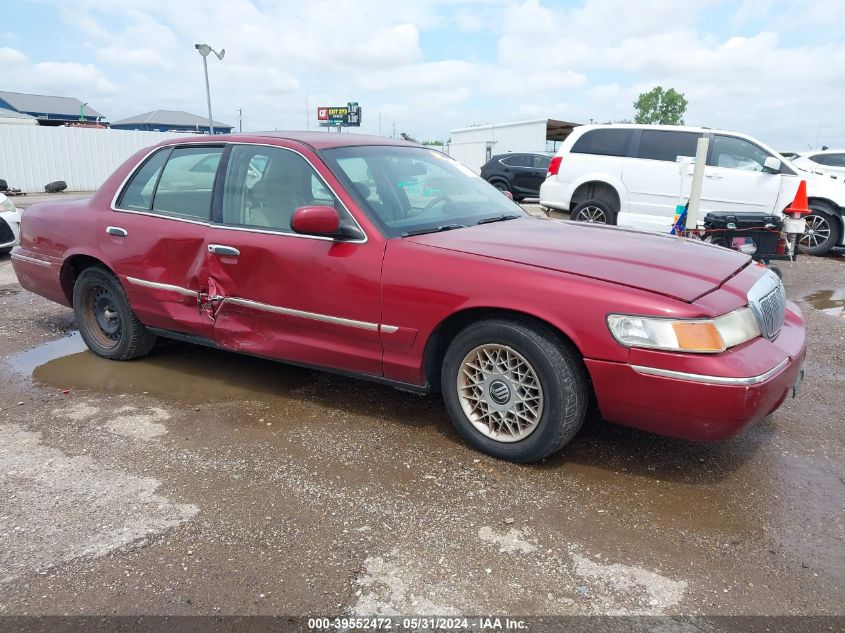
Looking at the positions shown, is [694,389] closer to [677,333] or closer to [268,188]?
[677,333]

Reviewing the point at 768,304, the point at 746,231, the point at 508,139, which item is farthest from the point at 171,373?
the point at 508,139

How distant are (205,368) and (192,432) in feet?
3.81

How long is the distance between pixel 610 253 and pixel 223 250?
225 cm

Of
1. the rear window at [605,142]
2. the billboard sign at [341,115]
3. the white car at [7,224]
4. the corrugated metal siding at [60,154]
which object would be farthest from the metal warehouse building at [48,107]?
the rear window at [605,142]

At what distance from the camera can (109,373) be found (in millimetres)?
4605

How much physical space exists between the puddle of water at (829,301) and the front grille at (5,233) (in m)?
10.1

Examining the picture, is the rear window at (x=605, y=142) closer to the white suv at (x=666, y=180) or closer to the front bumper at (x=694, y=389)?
the white suv at (x=666, y=180)

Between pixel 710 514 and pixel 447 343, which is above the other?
pixel 447 343

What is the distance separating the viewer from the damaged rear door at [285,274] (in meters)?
3.45

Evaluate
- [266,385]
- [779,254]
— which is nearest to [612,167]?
[779,254]

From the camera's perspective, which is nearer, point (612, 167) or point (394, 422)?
point (394, 422)

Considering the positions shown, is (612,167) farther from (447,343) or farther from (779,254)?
(447,343)

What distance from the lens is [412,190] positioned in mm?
3867

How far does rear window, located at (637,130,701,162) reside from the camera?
31.7 ft
